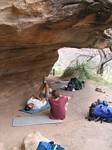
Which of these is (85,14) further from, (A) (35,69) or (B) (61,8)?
(A) (35,69)

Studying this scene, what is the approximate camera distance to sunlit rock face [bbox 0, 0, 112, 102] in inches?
245

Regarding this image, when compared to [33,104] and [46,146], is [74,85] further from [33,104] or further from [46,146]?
[46,146]

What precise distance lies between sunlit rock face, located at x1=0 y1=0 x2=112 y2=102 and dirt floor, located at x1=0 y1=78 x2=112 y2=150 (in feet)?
2.73

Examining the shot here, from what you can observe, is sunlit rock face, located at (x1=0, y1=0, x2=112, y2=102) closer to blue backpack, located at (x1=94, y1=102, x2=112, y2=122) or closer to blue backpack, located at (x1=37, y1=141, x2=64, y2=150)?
blue backpack, located at (x1=94, y1=102, x2=112, y2=122)

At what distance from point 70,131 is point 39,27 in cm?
302

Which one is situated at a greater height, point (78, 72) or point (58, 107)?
point (58, 107)

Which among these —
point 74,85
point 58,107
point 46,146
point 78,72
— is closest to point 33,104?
point 58,107

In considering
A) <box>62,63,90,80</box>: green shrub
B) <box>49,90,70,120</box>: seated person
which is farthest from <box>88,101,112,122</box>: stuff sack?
<box>62,63,90,80</box>: green shrub

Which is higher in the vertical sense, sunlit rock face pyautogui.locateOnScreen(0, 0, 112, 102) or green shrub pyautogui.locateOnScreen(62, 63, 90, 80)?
sunlit rock face pyautogui.locateOnScreen(0, 0, 112, 102)

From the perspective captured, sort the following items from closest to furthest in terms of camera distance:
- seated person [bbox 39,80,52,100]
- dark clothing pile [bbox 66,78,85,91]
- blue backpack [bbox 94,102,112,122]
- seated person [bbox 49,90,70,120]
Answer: seated person [bbox 49,90,70,120] < blue backpack [bbox 94,102,112,122] < seated person [bbox 39,80,52,100] < dark clothing pile [bbox 66,78,85,91]

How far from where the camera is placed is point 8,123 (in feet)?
29.1

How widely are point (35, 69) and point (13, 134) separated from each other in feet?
8.32

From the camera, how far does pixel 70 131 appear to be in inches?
341

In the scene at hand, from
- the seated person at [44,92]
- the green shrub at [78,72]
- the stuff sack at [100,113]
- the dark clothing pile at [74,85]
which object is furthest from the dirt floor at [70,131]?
the green shrub at [78,72]
